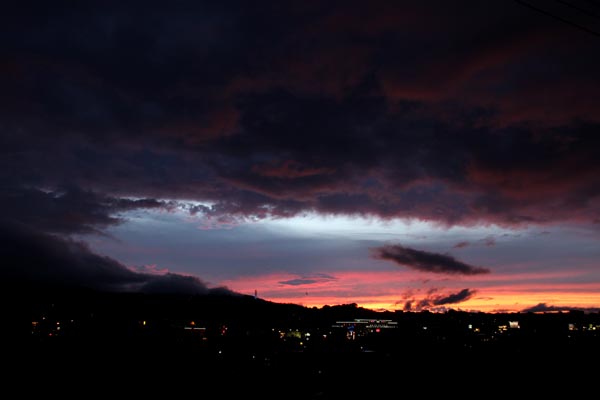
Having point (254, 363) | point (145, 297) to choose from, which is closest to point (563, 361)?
point (254, 363)

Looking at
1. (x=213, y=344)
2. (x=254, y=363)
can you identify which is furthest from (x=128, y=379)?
(x=213, y=344)

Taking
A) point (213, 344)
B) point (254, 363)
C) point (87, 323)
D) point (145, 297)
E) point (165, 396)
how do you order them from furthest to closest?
point (145, 297), point (87, 323), point (213, 344), point (254, 363), point (165, 396)

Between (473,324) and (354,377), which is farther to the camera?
(473,324)

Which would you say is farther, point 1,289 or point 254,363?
point 1,289

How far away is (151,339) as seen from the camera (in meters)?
62.4

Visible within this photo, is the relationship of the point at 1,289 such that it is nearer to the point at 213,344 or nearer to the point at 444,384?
the point at 213,344

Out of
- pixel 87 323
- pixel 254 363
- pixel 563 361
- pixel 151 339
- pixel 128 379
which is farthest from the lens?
pixel 87 323

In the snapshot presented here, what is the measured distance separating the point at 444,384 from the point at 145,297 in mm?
101760

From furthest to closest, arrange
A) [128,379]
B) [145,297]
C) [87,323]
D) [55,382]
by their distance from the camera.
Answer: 1. [145,297]
2. [87,323]
3. [128,379]
4. [55,382]

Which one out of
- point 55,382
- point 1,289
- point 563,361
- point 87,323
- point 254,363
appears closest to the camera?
point 55,382

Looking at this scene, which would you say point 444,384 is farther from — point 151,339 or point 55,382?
point 151,339

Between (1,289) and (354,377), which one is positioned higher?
(1,289)

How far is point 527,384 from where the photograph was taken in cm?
3141

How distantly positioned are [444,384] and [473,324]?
150 metres
